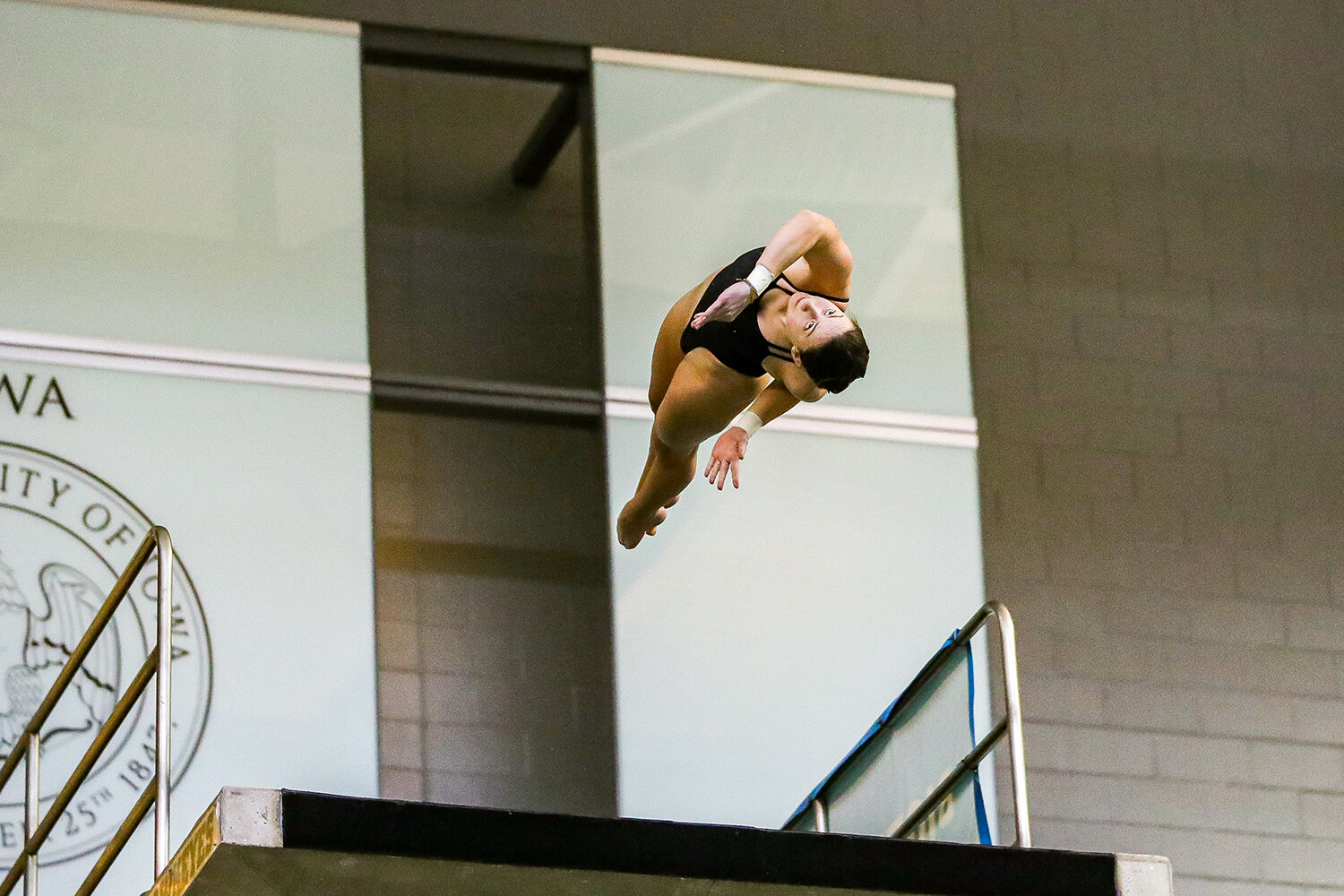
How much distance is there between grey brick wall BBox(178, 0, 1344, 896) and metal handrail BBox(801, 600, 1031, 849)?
2.37 metres

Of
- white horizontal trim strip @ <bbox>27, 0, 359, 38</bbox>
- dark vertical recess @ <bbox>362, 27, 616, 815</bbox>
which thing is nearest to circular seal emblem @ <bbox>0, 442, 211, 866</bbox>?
dark vertical recess @ <bbox>362, 27, 616, 815</bbox>

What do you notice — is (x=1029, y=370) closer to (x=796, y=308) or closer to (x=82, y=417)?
→ (x=82, y=417)

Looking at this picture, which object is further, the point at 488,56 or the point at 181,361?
the point at 488,56

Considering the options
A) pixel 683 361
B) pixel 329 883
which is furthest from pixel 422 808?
pixel 683 361

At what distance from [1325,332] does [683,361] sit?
4.85 m

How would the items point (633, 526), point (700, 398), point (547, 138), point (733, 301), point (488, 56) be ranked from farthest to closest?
point (547, 138), point (488, 56), point (633, 526), point (700, 398), point (733, 301)

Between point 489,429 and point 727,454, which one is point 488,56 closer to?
point 489,429

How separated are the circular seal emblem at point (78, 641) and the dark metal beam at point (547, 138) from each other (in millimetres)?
2254

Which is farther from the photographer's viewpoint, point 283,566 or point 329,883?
point 283,566

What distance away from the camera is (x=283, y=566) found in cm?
719

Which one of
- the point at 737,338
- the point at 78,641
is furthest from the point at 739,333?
the point at 78,641

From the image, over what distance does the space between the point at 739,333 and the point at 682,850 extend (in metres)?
1.11

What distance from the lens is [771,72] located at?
27.2ft

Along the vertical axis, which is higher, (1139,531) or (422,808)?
(1139,531)
